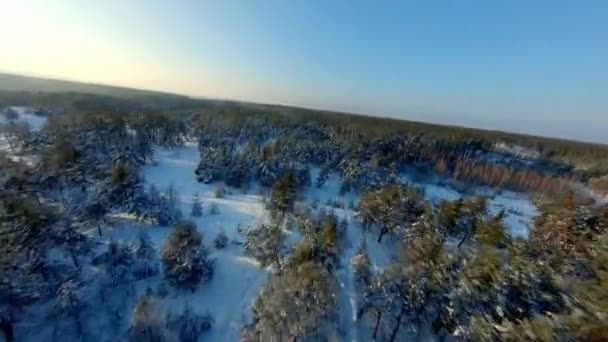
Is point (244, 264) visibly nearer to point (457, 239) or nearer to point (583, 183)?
point (457, 239)

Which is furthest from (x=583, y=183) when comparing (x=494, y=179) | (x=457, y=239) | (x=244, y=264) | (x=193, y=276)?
(x=193, y=276)

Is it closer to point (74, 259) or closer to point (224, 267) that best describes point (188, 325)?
point (224, 267)

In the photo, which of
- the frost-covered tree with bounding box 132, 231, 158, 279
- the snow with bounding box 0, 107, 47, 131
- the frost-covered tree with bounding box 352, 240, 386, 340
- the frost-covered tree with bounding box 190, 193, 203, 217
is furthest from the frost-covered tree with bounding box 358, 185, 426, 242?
the snow with bounding box 0, 107, 47, 131

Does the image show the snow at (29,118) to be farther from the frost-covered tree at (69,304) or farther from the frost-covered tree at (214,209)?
the frost-covered tree at (69,304)

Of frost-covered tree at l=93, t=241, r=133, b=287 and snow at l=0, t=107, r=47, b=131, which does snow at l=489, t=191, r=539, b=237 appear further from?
snow at l=0, t=107, r=47, b=131

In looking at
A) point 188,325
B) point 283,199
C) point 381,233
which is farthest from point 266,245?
point 381,233

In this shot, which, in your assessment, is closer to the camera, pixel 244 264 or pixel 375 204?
pixel 244 264
